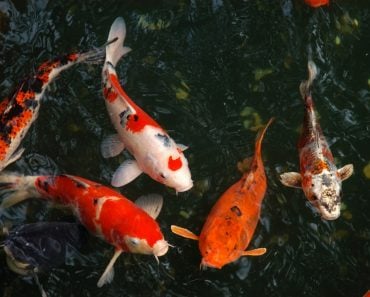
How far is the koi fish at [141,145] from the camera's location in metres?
4.32

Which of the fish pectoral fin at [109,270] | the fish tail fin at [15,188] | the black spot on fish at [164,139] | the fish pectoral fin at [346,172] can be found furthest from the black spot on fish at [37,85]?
the fish pectoral fin at [346,172]

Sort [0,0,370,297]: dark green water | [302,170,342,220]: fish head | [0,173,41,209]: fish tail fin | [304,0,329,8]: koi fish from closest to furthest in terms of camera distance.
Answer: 1. [302,170,342,220]: fish head
2. [0,173,41,209]: fish tail fin
3. [0,0,370,297]: dark green water
4. [304,0,329,8]: koi fish

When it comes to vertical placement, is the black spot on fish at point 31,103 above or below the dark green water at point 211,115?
above

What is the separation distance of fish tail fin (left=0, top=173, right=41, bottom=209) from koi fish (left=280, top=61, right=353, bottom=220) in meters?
1.99

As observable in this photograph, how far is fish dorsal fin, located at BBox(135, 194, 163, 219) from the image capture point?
4308 millimetres

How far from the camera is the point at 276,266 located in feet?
15.0

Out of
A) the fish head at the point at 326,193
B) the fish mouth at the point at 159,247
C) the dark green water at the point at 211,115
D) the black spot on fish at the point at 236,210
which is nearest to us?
the fish mouth at the point at 159,247

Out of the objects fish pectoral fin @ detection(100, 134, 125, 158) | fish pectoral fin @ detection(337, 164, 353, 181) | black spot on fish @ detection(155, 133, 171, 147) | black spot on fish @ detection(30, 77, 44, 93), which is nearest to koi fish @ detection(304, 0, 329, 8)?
fish pectoral fin @ detection(337, 164, 353, 181)

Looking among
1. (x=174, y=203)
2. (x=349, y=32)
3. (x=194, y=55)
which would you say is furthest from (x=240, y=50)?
(x=174, y=203)

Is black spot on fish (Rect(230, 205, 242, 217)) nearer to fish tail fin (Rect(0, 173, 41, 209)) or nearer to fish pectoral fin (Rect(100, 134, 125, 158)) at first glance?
fish pectoral fin (Rect(100, 134, 125, 158))

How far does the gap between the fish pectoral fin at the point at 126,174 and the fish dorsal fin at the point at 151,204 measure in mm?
241

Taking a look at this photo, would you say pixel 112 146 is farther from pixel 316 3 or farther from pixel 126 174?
pixel 316 3

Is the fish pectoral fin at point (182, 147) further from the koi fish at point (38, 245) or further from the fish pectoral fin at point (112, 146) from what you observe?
the koi fish at point (38, 245)

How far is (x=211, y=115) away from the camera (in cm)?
521
